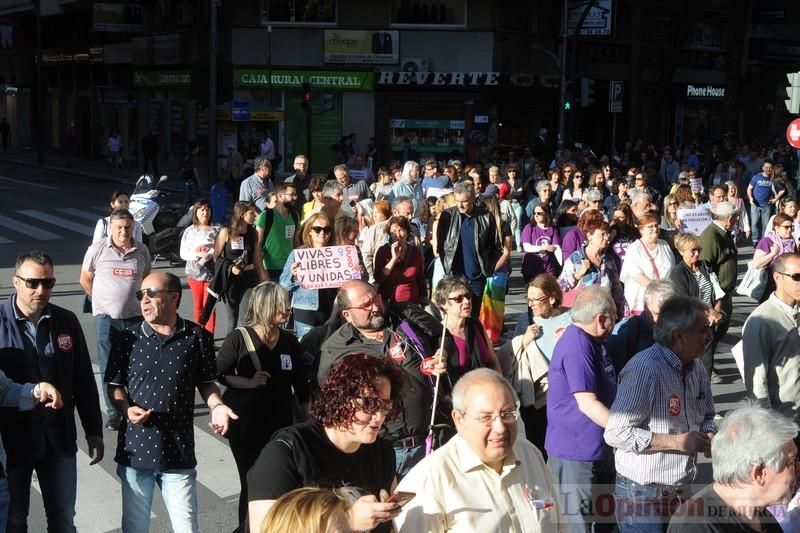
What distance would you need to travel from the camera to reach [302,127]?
123 ft

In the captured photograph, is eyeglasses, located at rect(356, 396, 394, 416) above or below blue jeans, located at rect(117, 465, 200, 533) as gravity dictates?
above

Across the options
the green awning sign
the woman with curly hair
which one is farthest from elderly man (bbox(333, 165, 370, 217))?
the green awning sign

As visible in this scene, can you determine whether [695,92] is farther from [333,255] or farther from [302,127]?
[333,255]

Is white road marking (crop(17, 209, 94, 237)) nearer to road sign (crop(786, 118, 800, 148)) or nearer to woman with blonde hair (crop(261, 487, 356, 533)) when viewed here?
road sign (crop(786, 118, 800, 148))

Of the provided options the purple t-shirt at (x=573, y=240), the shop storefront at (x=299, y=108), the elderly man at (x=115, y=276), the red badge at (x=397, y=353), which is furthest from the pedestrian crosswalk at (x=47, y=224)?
the red badge at (x=397, y=353)

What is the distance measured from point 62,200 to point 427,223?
58.1ft

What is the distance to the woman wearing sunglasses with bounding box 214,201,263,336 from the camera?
1003cm

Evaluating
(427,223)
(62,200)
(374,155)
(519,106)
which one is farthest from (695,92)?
(427,223)

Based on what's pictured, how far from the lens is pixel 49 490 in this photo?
18.1 ft

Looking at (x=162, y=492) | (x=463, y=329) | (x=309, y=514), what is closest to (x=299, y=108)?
(x=463, y=329)

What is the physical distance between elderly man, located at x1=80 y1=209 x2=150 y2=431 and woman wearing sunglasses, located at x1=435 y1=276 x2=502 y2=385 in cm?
296

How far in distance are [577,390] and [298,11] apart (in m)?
33.5

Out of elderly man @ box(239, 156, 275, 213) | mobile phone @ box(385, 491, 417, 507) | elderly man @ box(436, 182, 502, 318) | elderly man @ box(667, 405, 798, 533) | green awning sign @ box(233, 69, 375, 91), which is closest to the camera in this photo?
mobile phone @ box(385, 491, 417, 507)

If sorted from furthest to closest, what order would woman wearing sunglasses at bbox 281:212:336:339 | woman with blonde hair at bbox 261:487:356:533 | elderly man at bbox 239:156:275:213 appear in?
elderly man at bbox 239:156:275:213 → woman wearing sunglasses at bbox 281:212:336:339 → woman with blonde hair at bbox 261:487:356:533
